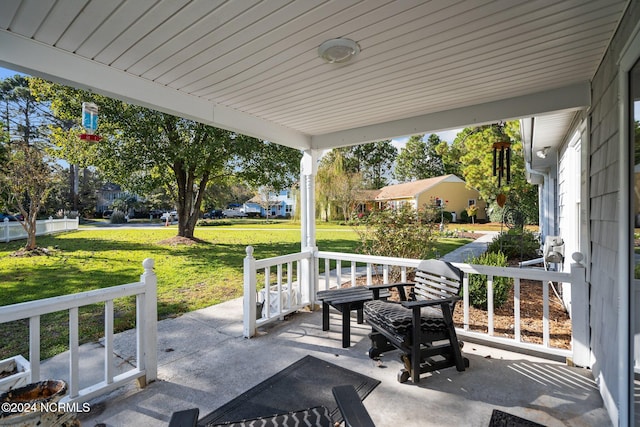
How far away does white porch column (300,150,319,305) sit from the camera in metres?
4.58

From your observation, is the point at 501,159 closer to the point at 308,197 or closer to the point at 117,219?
the point at 308,197

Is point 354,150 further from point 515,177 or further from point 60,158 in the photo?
point 60,158

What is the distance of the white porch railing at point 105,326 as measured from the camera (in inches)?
77.2

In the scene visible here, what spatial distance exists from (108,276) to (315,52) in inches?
270

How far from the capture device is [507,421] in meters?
2.12

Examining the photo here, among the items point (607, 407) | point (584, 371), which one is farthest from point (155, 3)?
point (584, 371)

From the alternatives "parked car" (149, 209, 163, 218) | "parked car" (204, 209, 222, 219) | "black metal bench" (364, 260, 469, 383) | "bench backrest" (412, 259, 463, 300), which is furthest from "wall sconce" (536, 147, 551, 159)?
"parked car" (204, 209, 222, 219)

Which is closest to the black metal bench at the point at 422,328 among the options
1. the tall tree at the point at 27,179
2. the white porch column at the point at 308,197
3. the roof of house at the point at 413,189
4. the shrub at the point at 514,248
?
the white porch column at the point at 308,197

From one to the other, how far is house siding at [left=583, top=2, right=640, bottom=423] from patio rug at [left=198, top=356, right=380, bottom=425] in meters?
1.66

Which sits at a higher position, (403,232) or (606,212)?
(606,212)

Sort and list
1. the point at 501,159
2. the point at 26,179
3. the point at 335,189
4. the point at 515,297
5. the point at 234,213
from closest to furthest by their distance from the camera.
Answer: the point at 515,297 → the point at 501,159 → the point at 26,179 → the point at 335,189 → the point at 234,213

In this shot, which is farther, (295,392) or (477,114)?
(477,114)

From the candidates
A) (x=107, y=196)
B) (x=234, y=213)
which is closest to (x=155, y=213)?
(x=107, y=196)

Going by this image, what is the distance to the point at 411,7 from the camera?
1738 mm
